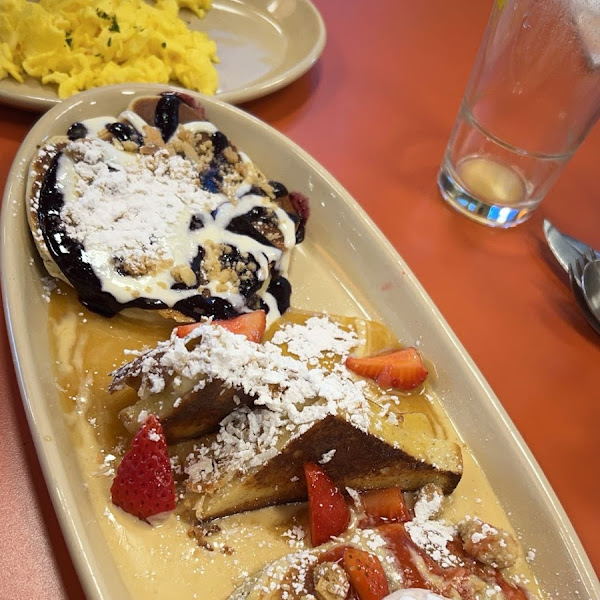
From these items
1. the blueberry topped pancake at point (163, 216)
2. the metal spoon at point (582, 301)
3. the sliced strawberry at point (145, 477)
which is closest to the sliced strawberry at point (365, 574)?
the sliced strawberry at point (145, 477)

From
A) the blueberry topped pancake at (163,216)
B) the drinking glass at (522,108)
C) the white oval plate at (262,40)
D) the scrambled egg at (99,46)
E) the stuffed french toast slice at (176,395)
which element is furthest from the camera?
the white oval plate at (262,40)

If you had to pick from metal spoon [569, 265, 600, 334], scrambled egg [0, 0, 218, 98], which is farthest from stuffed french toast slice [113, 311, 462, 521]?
scrambled egg [0, 0, 218, 98]

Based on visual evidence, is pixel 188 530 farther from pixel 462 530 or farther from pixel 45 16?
pixel 45 16

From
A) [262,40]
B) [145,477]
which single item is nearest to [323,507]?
[145,477]

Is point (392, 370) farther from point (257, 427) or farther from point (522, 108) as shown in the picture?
point (522, 108)

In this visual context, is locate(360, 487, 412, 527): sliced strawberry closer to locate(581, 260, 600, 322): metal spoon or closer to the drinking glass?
locate(581, 260, 600, 322): metal spoon

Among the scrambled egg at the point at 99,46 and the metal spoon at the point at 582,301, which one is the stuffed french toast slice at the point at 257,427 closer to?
the metal spoon at the point at 582,301
